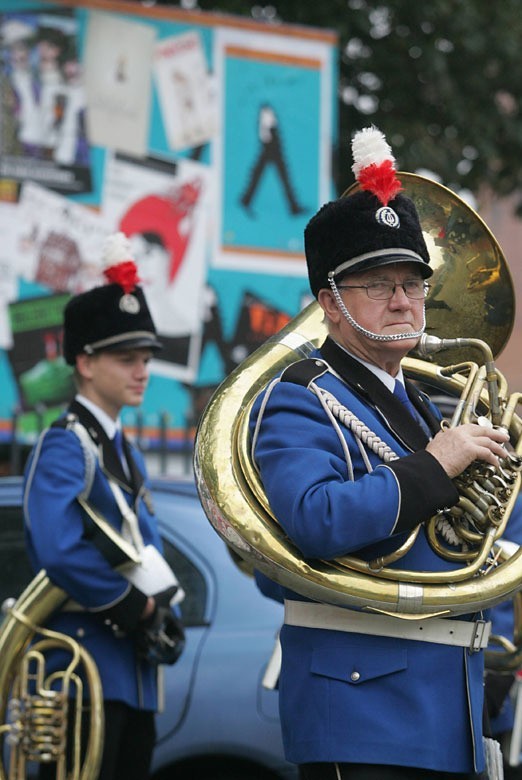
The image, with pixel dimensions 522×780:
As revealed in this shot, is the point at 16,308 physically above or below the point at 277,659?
above

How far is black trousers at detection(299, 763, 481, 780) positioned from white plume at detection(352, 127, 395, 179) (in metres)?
1.32

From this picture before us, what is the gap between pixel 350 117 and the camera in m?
11.1

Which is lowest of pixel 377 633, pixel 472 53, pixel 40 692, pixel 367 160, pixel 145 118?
pixel 40 692

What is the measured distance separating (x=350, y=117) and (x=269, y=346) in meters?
7.92

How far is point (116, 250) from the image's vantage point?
473cm

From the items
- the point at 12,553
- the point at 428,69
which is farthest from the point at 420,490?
the point at 428,69

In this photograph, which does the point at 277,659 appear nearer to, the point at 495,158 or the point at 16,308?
the point at 16,308

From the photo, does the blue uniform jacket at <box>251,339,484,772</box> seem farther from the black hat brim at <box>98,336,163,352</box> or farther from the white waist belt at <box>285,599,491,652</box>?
the black hat brim at <box>98,336,163,352</box>

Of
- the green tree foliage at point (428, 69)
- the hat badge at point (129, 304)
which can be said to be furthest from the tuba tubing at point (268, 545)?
the green tree foliage at point (428, 69)

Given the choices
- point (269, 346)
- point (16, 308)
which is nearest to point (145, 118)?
point (16, 308)

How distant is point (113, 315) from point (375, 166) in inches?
65.4

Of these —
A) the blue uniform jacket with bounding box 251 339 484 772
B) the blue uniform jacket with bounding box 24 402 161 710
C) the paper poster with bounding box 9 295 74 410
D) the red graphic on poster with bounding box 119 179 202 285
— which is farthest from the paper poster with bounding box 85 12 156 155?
the blue uniform jacket with bounding box 251 339 484 772

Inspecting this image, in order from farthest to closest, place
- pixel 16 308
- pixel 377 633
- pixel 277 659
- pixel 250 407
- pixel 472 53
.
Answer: pixel 472 53, pixel 16 308, pixel 277 659, pixel 250 407, pixel 377 633

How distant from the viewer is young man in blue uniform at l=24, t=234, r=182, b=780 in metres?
4.26
